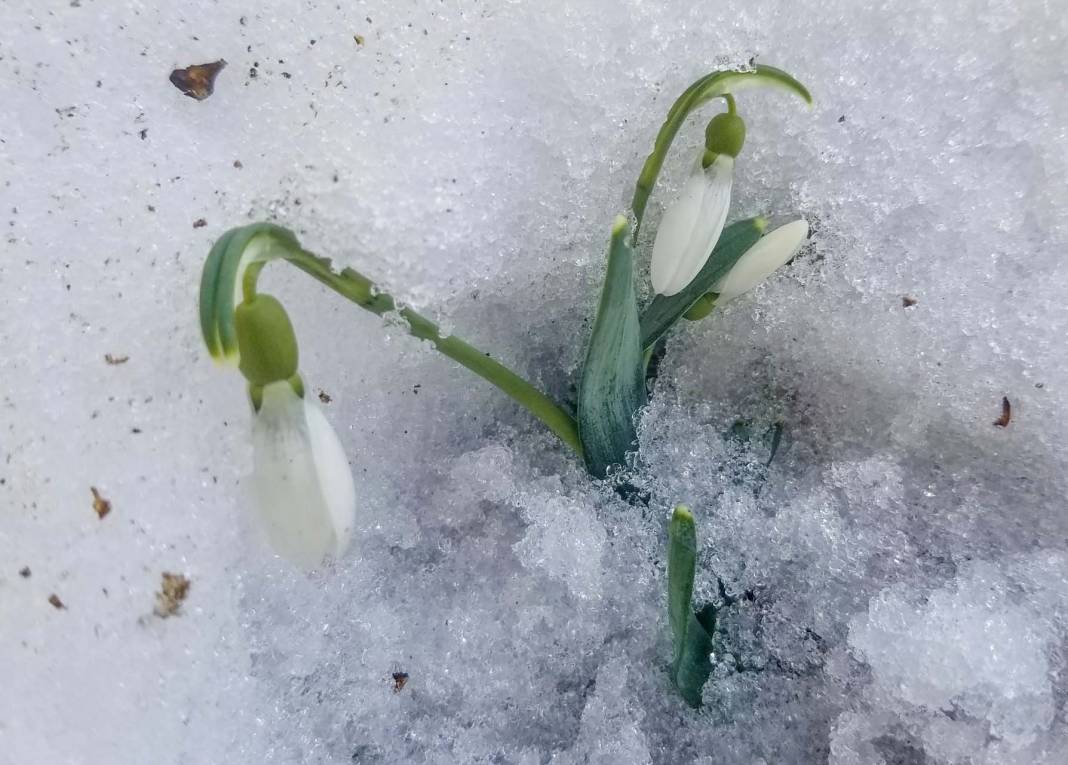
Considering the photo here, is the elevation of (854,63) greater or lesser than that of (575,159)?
greater

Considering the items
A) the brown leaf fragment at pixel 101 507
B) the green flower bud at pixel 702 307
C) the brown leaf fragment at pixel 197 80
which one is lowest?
the brown leaf fragment at pixel 101 507

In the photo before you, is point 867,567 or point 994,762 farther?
point 867,567

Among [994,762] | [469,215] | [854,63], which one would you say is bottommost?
[994,762]

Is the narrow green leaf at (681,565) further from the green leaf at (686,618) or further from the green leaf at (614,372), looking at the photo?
the green leaf at (614,372)

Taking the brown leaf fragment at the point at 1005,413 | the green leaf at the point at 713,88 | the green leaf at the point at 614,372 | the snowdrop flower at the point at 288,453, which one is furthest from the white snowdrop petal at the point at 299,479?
the brown leaf fragment at the point at 1005,413

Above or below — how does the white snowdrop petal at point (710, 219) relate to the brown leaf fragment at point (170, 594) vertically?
above

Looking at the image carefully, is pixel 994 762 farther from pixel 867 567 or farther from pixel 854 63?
pixel 854 63

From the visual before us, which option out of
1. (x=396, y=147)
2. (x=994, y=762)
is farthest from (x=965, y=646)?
(x=396, y=147)

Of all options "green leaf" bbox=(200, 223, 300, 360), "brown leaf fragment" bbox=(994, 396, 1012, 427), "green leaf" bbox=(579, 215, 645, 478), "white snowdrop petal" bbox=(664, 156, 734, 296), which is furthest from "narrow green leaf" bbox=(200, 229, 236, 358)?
"brown leaf fragment" bbox=(994, 396, 1012, 427)
